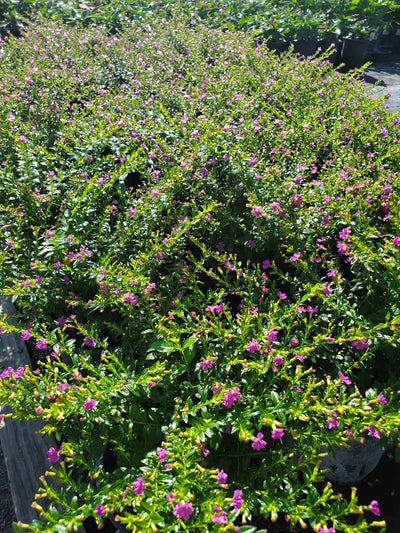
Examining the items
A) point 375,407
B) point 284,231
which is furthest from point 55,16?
point 375,407

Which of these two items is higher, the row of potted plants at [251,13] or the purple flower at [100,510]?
the row of potted plants at [251,13]

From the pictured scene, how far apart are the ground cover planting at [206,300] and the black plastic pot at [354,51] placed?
4.98 metres

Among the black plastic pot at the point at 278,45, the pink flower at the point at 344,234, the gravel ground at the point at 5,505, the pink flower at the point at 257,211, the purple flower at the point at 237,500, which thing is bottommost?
the gravel ground at the point at 5,505

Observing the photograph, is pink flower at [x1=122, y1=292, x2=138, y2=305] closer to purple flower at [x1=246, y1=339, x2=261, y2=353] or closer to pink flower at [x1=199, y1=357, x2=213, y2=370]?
pink flower at [x1=199, y1=357, x2=213, y2=370]

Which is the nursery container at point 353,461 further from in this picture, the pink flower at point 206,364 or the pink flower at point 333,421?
the pink flower at point 206,364

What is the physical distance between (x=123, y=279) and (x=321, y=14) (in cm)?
868

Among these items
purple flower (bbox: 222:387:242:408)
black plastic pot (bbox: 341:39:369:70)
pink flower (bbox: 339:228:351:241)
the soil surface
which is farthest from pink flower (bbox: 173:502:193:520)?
black plastic pot (bbox: 341:39:369:70)

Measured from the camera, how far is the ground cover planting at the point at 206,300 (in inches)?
56.9

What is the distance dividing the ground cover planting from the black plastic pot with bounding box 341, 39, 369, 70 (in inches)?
196

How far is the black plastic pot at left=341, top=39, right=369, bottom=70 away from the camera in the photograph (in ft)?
26.8

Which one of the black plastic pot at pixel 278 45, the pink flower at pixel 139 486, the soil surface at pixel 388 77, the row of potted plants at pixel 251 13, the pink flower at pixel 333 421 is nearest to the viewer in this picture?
the pink flower at pixel 139 486

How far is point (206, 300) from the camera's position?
77.4 inches

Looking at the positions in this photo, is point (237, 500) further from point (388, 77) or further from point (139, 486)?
point (388, 77)

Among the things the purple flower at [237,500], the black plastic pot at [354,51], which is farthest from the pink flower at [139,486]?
the black plastic pot at [354,51]
